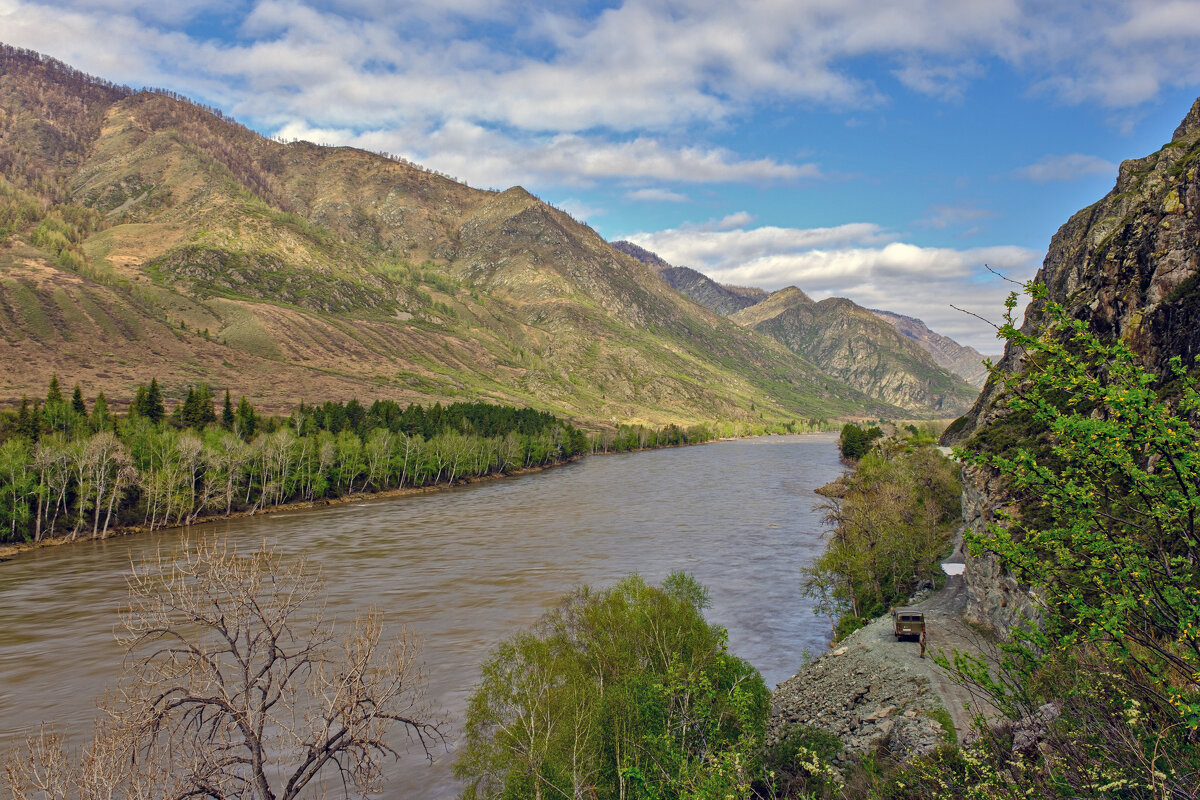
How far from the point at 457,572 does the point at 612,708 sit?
45.8m

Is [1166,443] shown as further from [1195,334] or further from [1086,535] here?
[1195,334]

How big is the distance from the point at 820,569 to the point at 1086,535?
53.5 m

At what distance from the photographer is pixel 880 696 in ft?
122

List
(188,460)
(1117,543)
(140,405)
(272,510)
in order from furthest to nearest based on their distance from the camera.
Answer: (140,405)
(272,510)
(188,460)
(1117,543)

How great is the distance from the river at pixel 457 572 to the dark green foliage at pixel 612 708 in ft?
16.8

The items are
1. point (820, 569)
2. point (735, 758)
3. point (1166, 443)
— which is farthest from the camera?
point (820, 569)

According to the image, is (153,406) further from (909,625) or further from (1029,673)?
(1029,673)

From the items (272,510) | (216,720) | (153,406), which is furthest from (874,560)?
(153,406)

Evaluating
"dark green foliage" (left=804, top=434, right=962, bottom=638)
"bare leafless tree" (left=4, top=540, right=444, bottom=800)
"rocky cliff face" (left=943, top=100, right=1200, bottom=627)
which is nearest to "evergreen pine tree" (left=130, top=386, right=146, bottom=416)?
"bare leafless tree" (left=4, top=540, right=444, bottom=800)

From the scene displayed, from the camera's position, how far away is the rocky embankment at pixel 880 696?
31594 millimetres

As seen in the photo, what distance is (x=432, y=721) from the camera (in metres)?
37.1

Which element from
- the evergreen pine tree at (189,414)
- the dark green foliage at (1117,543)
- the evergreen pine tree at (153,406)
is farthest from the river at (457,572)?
the evergreen pine tree at (153,406)

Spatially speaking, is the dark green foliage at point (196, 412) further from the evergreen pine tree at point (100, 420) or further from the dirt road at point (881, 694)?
the dirt road at point (881, 694)

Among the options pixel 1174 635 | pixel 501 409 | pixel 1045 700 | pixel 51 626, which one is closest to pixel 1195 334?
pixel 1045 700
